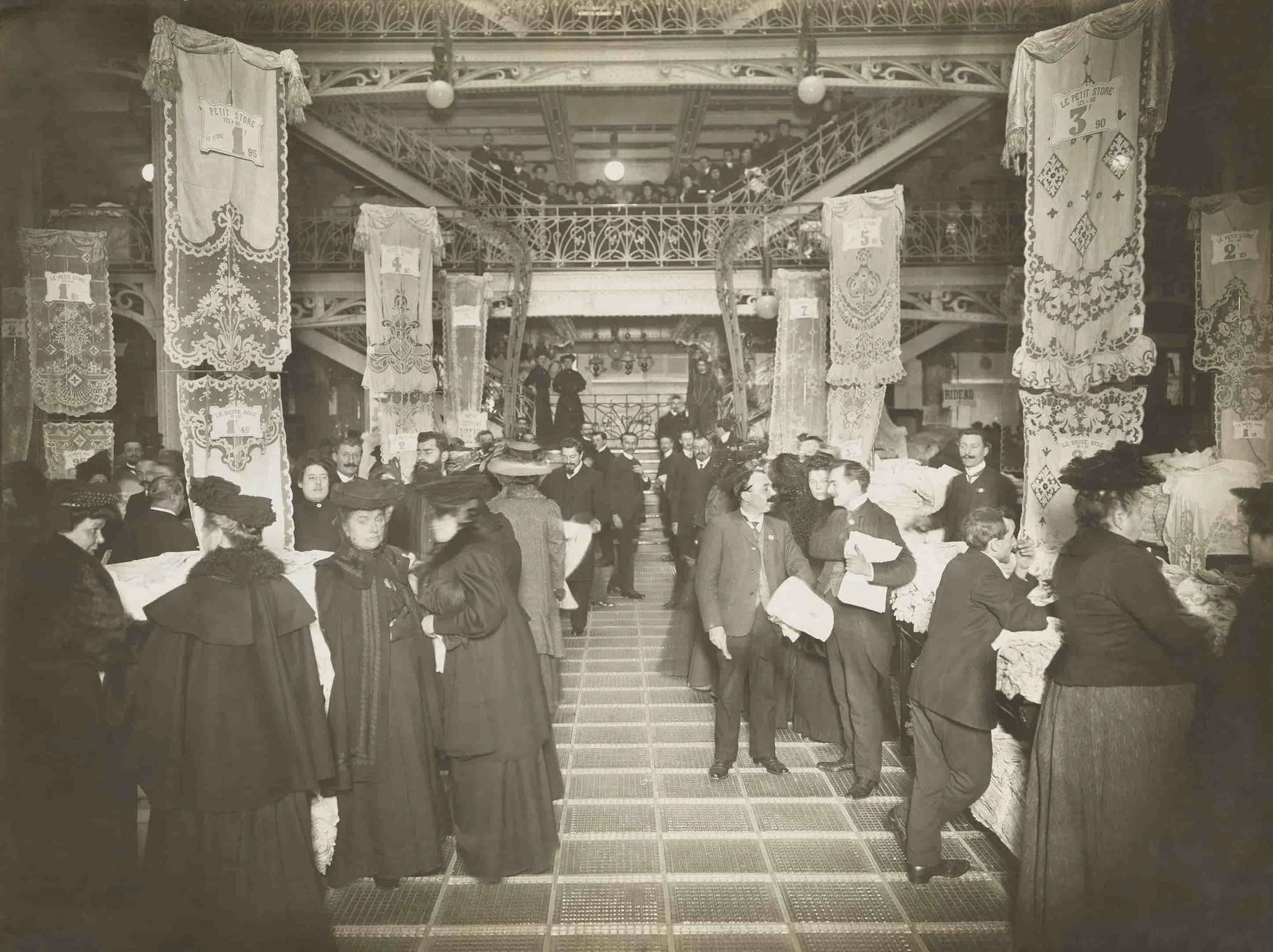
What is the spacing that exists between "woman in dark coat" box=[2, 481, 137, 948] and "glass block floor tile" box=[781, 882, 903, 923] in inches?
99.9

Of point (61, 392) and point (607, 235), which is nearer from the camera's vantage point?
point (61, 392)

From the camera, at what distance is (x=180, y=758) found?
2607 millimetres

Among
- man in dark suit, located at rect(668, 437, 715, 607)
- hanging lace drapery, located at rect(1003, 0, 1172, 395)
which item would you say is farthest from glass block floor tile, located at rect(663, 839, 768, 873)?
man in dark suit, located at rect(668, 437, 715, 607)

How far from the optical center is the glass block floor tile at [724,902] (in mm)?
3152

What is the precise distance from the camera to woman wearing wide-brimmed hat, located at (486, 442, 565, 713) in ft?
16.4

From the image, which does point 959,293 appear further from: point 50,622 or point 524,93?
point 50,622

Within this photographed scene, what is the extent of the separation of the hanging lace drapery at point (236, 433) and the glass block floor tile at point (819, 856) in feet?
9.95

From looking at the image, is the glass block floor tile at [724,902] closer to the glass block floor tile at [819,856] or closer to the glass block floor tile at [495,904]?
the glass block floor tile at [819,856]

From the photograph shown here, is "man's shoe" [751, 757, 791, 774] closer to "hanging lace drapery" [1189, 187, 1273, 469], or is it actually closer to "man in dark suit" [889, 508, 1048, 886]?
"man in dark suit" [889, 508, 1048, 886]

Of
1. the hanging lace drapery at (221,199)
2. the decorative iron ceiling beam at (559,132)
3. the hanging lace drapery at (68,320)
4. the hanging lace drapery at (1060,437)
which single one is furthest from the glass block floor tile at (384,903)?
the decorative iron ceiling beam at (559,132)

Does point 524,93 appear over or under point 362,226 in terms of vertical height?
over

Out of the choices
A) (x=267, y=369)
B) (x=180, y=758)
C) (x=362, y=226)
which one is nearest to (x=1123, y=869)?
(x=180, y=758)

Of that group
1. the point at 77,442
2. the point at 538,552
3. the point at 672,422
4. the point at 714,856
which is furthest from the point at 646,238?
the point at 714,856

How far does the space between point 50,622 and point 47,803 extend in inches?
24.1
